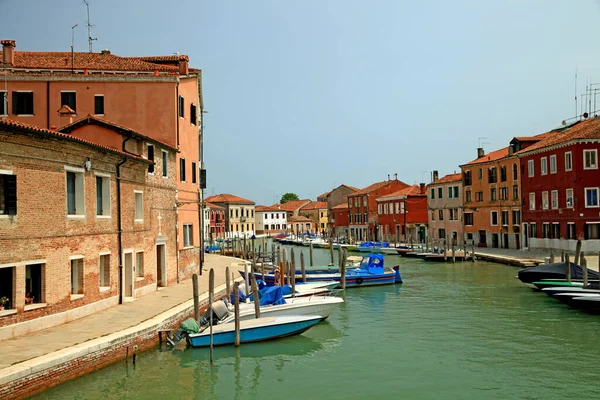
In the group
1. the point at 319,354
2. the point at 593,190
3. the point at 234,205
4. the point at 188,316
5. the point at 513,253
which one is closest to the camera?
the point at 319,354

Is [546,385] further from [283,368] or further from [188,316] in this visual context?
[188,316]

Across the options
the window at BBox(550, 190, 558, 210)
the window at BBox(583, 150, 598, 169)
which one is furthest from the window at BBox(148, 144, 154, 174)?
the window at BBox(550, 190, 558, 210)

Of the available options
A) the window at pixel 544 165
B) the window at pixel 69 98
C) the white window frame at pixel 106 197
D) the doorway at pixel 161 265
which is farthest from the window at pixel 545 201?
the white window frame at pixel 106 197

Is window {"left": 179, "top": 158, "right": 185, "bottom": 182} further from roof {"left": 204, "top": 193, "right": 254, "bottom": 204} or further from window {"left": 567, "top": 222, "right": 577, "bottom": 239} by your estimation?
roof {"left": 204, "top": 193, "right": 254, "bottom": 204}

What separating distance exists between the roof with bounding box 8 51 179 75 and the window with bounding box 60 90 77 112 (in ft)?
5.43

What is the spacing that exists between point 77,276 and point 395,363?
8888 mm

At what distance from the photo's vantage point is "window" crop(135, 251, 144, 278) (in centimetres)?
2119

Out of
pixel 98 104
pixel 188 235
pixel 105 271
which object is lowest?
pixel 105 271

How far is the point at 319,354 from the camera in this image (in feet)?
54.0

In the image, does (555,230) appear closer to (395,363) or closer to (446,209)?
(446,209)

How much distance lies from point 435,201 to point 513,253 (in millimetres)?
17837

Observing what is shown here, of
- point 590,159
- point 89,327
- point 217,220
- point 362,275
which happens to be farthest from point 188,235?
point 217,220

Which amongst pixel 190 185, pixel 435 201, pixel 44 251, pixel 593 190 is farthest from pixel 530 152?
pixel 44 251

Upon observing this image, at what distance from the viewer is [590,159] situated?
3797 cm
